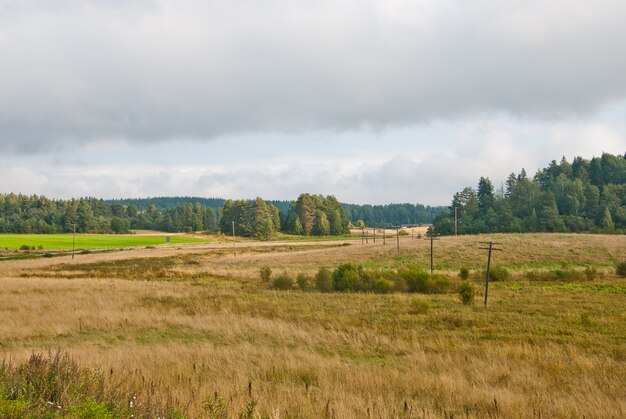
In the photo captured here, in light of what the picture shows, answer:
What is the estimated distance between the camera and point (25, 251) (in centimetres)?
8669

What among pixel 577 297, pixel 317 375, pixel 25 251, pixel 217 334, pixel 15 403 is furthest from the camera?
pixel 25 251

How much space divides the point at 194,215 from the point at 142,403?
Answer: 176852mm

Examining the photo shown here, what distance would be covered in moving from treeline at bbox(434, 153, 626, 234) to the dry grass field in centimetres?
7638

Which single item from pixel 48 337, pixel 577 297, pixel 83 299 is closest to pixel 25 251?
pixel 83 299

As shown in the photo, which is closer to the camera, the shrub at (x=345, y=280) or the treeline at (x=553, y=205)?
the shrub at (x=345, y=280)

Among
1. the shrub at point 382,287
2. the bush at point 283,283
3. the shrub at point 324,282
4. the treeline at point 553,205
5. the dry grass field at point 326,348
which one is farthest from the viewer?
the treeline at point 553,205

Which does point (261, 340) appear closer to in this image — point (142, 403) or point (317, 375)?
point (317, 375)

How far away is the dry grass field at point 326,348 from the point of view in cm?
820

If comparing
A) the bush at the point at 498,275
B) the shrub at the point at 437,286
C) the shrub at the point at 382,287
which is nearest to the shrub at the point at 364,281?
the shrub at the point at 382,287

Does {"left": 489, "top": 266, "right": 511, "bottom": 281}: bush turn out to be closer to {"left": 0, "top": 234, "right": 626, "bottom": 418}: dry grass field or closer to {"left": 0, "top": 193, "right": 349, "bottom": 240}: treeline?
{"left": 0, "top": 234, "right": 626, "bottom": 418}: dry grass field

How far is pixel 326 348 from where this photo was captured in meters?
14.2

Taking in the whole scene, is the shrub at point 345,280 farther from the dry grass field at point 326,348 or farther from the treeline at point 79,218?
the treeline at point 79,218

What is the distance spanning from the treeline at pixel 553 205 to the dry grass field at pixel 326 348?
76.4 m

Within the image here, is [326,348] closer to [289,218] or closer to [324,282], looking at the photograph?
[324,282]
